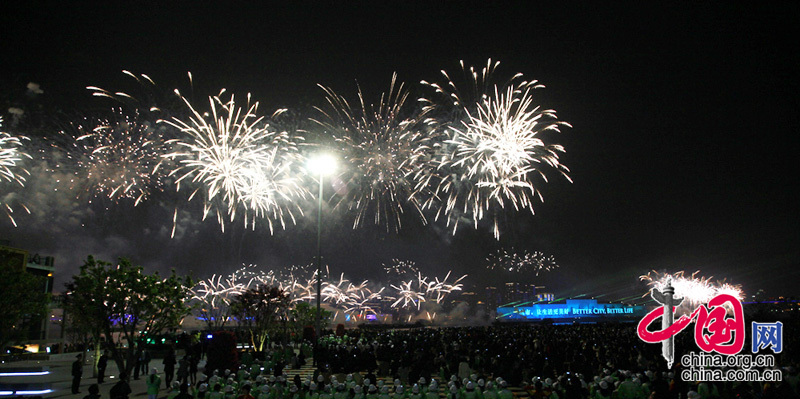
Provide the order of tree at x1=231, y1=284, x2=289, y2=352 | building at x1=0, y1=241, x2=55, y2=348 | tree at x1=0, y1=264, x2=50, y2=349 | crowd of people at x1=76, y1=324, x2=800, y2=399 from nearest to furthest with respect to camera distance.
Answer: crowd of people at x1=76, y1=324, x2=800, y2=399, tree at x1=0, y1=264, x2=50, y2=349, tree at x1=231, y1=284, x2=289, y2=352, building at x1=0, y1=241, x2=55, y2=348

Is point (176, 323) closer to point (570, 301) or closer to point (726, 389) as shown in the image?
point (726, 389)

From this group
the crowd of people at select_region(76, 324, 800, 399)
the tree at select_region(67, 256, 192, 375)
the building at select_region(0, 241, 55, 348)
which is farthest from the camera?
the building at select_region(0, 241, 55, 348)

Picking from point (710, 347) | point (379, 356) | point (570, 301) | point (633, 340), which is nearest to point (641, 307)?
point (570, 301)

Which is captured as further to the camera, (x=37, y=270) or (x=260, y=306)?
(x=37, y=270)

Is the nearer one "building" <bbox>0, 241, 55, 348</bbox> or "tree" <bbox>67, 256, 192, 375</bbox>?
"tree" <bbox>67, 256, 192, 375</bbox>

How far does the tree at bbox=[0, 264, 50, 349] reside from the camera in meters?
27.6

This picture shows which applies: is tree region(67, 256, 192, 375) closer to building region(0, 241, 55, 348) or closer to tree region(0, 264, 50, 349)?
tree region(0, 264, 50, 349)

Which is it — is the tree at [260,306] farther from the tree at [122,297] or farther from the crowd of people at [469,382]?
the tree at [122,297]

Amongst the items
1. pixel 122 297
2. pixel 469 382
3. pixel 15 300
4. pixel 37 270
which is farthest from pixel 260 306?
pixel 37 270

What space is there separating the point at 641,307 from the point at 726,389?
11453 centimetres

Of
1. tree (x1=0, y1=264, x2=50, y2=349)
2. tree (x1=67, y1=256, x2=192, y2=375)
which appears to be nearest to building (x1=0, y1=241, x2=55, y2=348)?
tree (x1=0, y1=264, x2=50, y2=349)

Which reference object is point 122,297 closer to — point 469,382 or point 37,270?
point 469,382

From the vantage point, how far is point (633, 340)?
36.9 m

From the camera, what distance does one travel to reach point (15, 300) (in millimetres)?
28047
